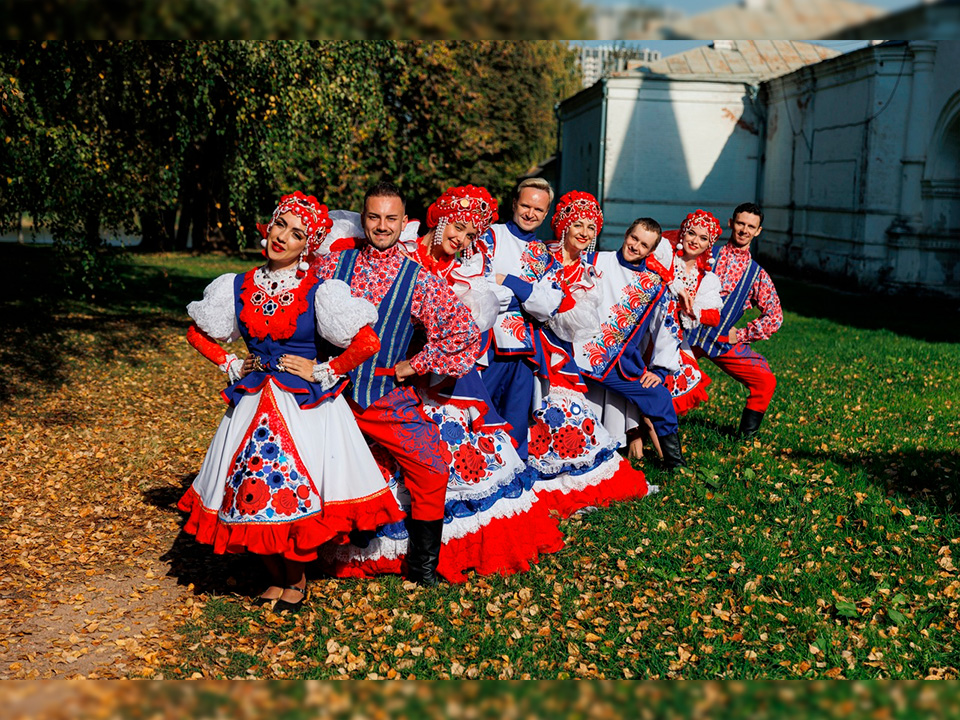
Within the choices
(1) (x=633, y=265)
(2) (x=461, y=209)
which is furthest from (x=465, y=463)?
(1) (x=633, y=265)

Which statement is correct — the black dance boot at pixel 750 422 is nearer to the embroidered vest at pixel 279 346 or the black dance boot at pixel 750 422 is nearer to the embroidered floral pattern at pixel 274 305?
the embroidered vest at pixel 279 346

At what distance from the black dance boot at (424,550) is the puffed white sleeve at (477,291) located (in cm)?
122

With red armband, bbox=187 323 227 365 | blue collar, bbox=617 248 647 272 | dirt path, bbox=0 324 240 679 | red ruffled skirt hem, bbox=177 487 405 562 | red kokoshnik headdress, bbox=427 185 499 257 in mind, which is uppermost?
red kokoshnik headdress, bbox=427 185 499 257

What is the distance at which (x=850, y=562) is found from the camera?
5.95 metres

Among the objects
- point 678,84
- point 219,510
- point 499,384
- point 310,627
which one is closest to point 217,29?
point 219,510

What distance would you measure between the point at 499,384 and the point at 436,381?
2.72 ft

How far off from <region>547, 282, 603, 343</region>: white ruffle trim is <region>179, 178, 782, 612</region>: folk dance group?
0.05 feet

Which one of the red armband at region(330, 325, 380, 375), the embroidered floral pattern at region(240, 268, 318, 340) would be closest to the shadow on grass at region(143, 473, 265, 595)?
the red armband at region(330, 325, 380, 375)

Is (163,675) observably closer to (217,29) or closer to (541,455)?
(541,455)

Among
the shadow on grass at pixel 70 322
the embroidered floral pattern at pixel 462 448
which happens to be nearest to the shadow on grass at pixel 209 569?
the embroidered floral pattern at pixel 462 448

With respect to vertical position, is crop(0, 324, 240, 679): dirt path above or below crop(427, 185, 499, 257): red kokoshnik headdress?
below

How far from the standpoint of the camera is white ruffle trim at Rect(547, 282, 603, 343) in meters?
6.53

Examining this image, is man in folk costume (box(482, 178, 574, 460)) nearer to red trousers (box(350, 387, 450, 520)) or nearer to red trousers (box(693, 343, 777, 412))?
red trousers (box(350, 387, 450, 520))

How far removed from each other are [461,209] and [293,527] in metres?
2.13
